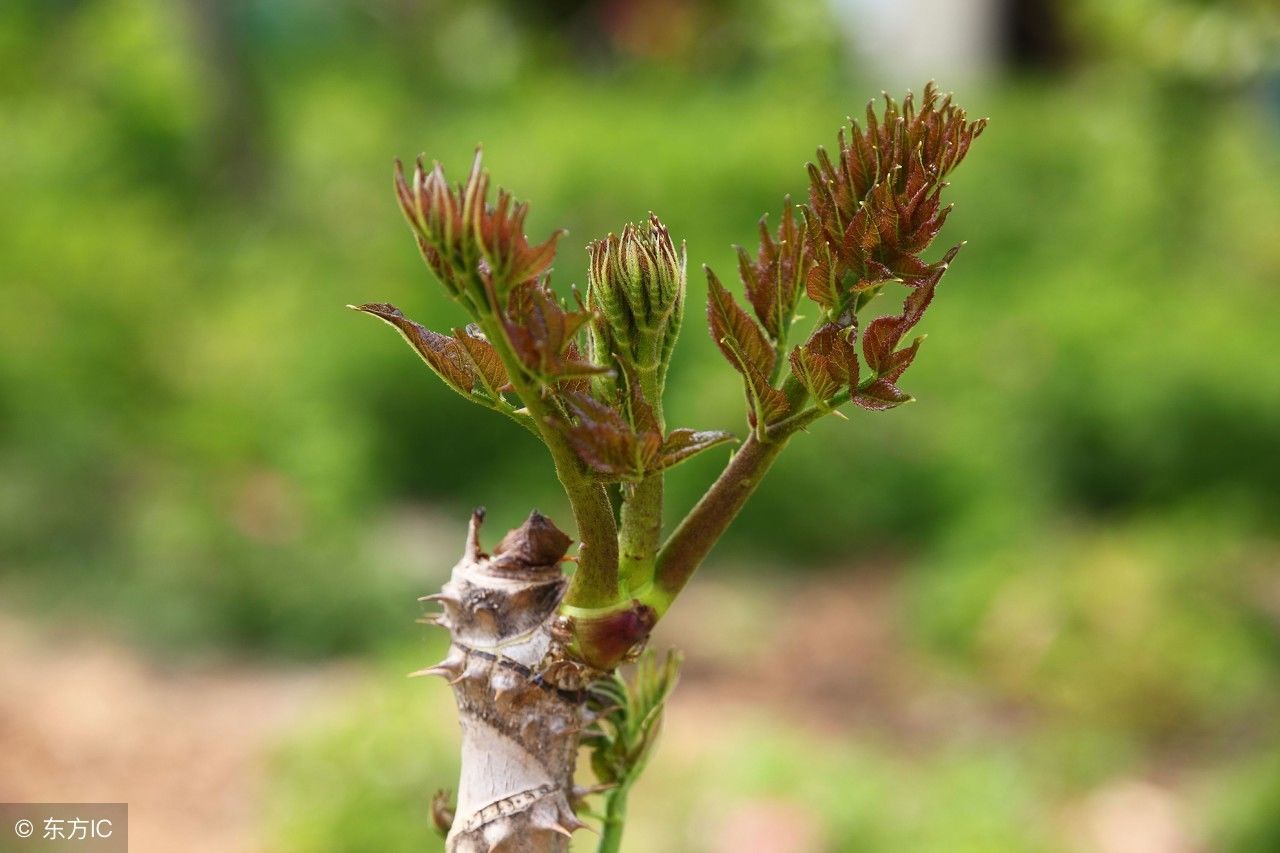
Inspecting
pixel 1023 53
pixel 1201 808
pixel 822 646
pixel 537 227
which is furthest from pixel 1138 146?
pixel 1023 53

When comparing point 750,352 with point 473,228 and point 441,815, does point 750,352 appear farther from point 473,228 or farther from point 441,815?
point 441,815

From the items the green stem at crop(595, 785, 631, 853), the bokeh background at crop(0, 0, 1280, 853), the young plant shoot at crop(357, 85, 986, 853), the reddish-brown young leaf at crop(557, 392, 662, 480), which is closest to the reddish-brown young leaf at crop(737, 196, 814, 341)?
the young plant shoot at crop(357, 85, 986, 853)

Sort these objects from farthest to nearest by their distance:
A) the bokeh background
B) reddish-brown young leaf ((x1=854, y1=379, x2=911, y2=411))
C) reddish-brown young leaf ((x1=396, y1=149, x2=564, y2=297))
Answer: the bokeh background, reddish-brown young leaf ((x1=854, y1=379, x2=911, y2=411)), reddish-brown young leaf ((x1=396, y1=149, x2=564, y2=297))

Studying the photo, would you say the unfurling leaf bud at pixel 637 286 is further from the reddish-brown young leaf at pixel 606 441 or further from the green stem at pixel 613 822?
the green stem at pixel 613 822

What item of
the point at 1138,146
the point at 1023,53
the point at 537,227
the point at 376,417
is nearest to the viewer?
the point at 376,417

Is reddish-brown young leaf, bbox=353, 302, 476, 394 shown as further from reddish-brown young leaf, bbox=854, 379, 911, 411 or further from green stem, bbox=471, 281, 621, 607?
reddish-brown young leaf, bbox=854, 379, 911, 411

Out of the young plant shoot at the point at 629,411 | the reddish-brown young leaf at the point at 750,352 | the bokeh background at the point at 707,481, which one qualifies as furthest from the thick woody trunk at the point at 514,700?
the bokeh background at the point at 707,481

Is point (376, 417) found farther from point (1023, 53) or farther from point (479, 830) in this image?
point (1023, 53)
